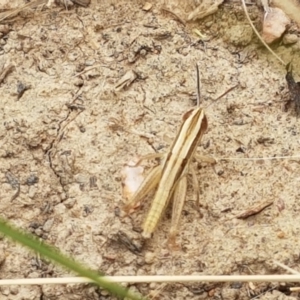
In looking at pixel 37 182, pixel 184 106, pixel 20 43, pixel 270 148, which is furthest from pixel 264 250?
pixel 20 43

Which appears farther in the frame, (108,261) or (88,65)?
(88,65)

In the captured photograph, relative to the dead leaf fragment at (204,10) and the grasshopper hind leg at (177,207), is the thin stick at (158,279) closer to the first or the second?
the grasshopper hind leg at (177,207)

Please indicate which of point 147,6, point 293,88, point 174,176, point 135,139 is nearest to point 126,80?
point 135,139

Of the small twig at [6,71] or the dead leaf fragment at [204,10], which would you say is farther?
the dead leaf fragment at [204,10]

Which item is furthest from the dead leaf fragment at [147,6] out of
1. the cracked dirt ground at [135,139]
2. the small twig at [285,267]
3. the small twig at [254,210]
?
the small twig at [285,267]

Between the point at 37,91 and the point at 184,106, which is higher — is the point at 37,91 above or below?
above


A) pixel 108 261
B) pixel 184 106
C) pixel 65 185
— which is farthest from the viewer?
pixel 184 106

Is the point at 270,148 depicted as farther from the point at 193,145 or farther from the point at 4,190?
the point at 4,190

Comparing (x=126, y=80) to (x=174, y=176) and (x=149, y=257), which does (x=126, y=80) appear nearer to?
(x=174, y=176)
